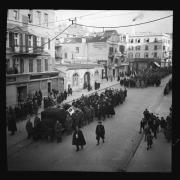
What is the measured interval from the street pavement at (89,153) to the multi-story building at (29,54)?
2867mm

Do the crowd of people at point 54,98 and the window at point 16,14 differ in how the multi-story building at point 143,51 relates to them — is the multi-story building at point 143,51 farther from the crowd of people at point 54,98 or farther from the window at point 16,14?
the window at point 16,14

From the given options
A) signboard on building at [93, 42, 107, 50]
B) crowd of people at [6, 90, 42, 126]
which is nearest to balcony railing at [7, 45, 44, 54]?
crowd of people at [6, 90, 42, 126]

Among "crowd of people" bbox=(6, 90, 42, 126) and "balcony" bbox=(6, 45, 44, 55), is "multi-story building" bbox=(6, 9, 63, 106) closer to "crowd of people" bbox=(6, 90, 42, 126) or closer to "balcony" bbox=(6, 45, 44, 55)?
"balcony" bbox=(6, 45, 44, 55)

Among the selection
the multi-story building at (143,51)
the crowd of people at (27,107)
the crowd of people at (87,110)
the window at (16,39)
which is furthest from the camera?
the multi-story building at (143,51)

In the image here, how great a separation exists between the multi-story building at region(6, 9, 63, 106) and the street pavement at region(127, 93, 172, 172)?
6.33 metres

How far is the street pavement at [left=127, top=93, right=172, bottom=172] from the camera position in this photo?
9062 mm

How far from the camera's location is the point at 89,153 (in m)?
10.2

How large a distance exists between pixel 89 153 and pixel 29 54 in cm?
731

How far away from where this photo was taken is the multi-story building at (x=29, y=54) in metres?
12.1

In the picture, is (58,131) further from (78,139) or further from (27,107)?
(27,107)

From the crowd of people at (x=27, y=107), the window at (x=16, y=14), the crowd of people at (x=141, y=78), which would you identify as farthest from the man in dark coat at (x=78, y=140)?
the crowd of people at (x=141, y=78)
